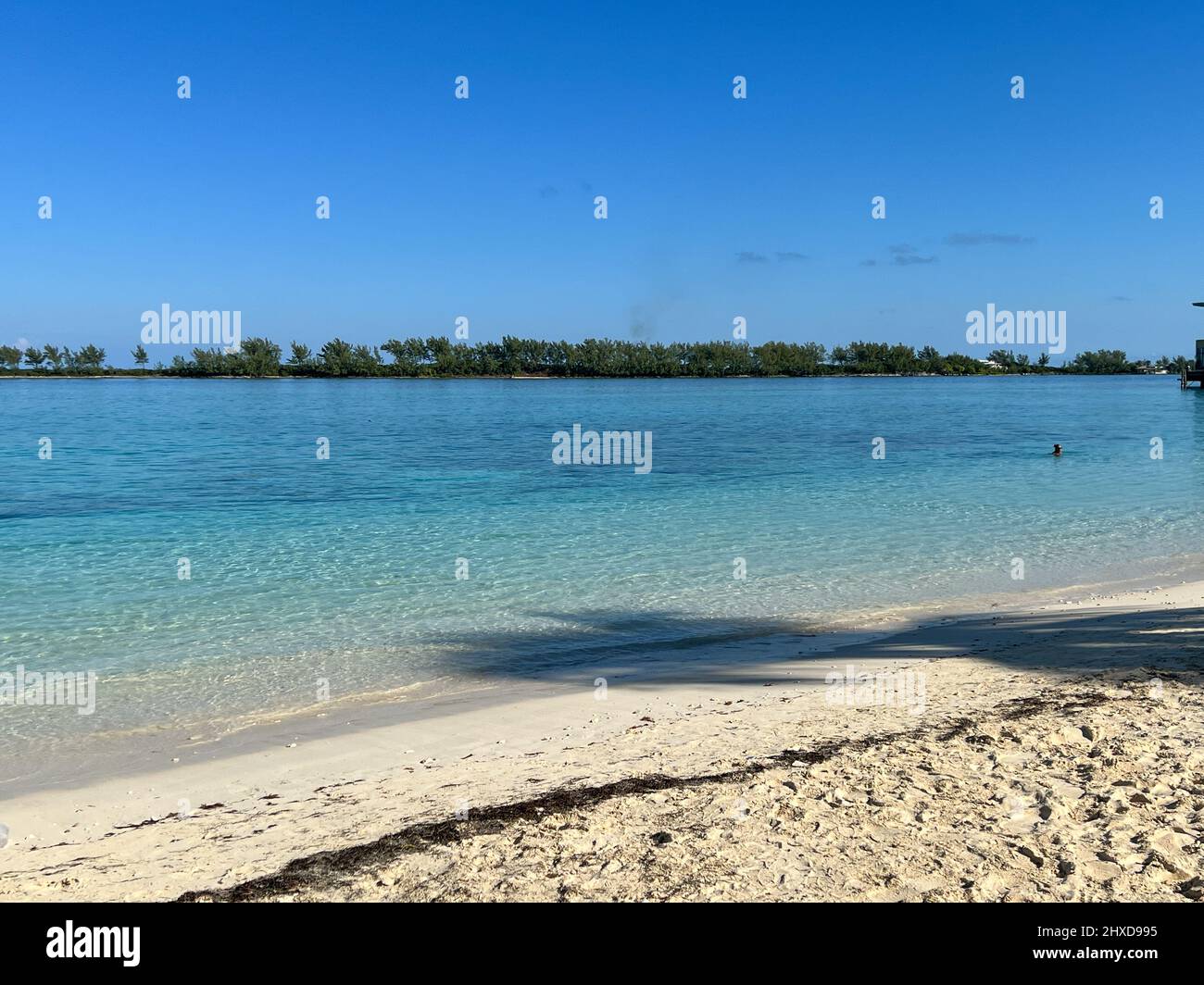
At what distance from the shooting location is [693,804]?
18.5ft

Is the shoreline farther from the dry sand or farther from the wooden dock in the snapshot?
the wooden dock

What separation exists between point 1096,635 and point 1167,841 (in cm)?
614

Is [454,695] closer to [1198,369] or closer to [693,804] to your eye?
[693,804]

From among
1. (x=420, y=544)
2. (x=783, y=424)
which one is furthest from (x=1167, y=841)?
(x=783, y=424)

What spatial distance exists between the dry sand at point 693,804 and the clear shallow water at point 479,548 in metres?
2.56

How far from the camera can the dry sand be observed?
4.68 metres

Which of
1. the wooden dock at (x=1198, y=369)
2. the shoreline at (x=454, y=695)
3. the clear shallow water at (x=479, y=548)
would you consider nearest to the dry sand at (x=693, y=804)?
the shoreline at (x=454, y=695)

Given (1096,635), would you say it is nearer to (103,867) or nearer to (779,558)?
(779,558)

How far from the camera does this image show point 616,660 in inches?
Result: 419

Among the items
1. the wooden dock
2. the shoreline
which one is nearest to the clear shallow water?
the shoreline

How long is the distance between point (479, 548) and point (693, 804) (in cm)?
1266

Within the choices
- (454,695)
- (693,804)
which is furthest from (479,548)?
(693,804)

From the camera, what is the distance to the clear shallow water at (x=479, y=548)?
11.0 metres

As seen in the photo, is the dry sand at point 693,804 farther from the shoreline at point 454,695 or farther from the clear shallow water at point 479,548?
the clear shallow water at point 479,548
